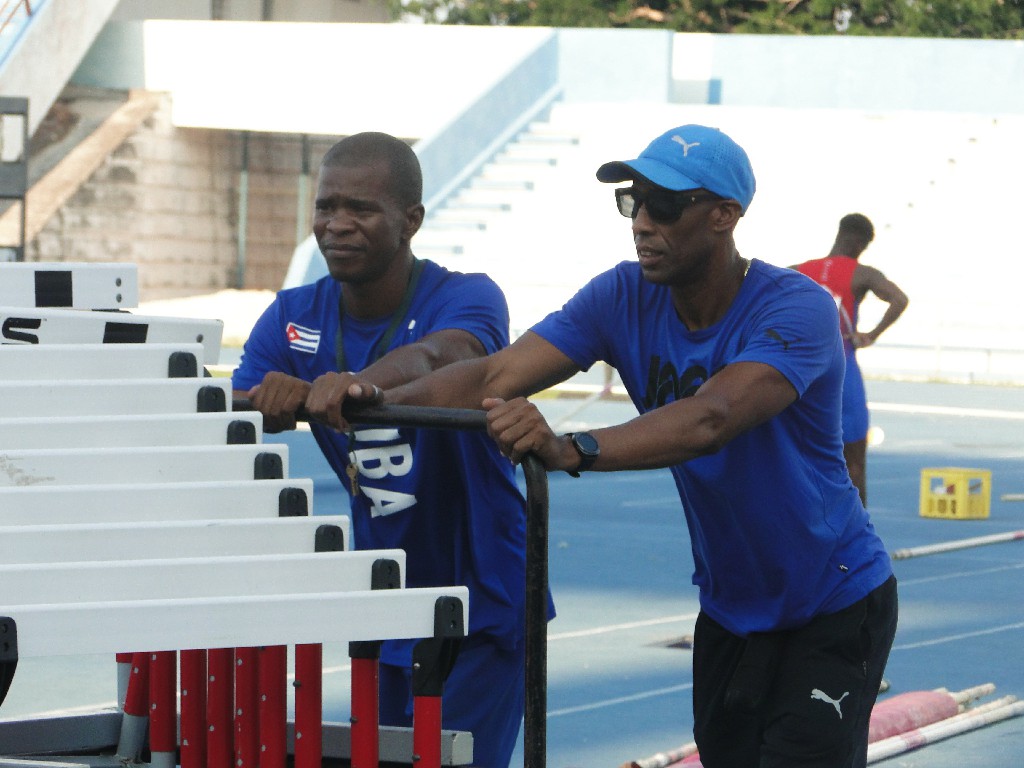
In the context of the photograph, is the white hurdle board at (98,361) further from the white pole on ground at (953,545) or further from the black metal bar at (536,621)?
the white pole on ground at (953,545)

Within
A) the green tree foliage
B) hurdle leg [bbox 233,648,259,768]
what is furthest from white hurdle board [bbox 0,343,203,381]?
the green tree foliage

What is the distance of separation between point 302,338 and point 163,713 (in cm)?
92

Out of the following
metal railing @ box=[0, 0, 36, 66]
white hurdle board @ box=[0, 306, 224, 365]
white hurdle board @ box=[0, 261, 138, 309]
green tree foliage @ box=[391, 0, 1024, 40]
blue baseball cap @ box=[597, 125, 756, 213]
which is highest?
green tree foliage @ box=[391, 0, 1024, 40]

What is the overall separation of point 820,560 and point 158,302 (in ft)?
104

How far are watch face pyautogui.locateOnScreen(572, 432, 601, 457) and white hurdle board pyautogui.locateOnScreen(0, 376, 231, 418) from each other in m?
0.68

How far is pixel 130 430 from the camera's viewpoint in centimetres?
340

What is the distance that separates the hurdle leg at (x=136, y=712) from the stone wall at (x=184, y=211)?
29031 millimetres

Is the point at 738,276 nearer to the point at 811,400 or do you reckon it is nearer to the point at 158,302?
the point at 811,400

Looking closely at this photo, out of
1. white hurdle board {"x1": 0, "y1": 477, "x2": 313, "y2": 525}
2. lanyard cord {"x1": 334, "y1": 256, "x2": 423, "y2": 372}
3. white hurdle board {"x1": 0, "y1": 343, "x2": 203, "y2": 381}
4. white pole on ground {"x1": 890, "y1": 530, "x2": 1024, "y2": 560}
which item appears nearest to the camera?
white hurdle board {"x1": 0, "y1": 477, "x2": 313, "y2": 525}

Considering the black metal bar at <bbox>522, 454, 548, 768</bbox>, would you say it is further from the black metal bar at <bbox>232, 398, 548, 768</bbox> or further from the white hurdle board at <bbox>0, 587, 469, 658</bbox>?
the white hurdle board at <bbox>0, 587, 469, 658</bbox>

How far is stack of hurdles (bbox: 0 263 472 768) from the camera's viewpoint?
283cm

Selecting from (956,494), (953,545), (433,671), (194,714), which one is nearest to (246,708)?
(194,714)

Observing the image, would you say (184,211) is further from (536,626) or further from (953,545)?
(536,626)

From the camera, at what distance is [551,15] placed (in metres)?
41.2
